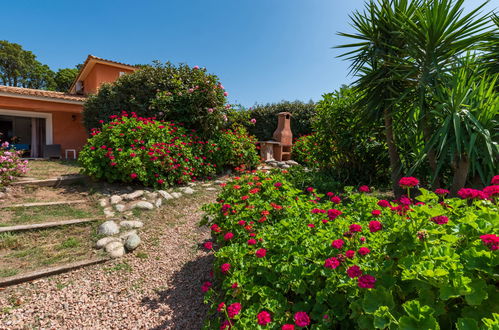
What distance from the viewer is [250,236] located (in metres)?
2.03

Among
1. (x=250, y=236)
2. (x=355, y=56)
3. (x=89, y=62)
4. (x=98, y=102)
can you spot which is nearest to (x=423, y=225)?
(x=250, y=236)

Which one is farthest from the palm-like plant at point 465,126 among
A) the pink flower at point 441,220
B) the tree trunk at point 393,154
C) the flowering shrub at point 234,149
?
the flowering shrub at point 234,149

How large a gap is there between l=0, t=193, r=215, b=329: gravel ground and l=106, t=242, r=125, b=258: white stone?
0.08m

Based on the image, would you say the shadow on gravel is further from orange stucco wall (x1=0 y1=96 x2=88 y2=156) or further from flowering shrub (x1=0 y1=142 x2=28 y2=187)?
orange stucco wall (x1=0 y1=96 x2=88 y2=156)

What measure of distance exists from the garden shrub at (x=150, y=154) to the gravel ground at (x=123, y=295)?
6.83 ft

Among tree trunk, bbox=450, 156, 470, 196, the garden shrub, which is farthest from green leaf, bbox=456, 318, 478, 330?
the garden shrub

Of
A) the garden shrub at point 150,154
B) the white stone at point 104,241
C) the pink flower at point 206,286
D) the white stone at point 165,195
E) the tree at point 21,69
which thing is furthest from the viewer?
the tree at point 21,69

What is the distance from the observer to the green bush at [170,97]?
659 cm

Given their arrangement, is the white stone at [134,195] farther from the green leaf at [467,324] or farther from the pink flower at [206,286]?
the green leaf at [467,324]

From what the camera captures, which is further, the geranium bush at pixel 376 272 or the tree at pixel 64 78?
the tree at pixel 64 78

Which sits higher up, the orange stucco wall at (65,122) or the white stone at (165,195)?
the orange stucco wall at (65,122)

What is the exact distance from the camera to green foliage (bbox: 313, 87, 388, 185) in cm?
486

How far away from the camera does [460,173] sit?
3172mm

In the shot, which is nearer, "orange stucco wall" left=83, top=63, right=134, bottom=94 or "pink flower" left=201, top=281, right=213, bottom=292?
"pink flower" left=201, top=281, right=213, bottom=292
